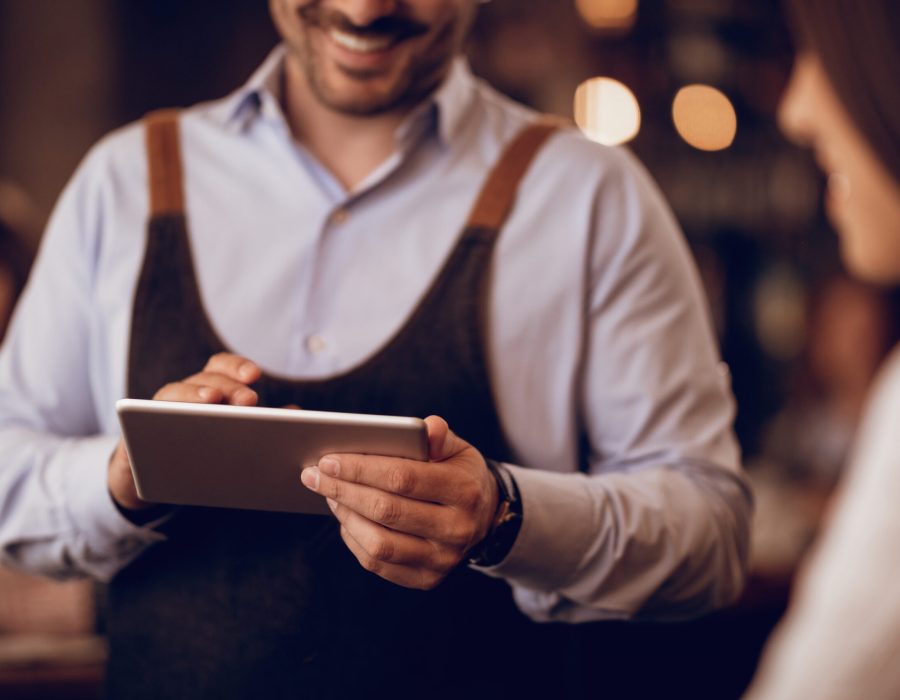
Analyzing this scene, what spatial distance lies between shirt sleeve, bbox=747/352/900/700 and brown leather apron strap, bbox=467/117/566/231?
774 mm

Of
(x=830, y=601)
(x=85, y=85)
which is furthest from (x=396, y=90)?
(x=85, y=85)

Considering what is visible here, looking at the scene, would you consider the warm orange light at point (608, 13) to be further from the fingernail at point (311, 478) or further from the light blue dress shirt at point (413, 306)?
the fingernail at point (311, 478)

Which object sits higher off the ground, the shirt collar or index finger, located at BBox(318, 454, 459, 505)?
the shirt collar

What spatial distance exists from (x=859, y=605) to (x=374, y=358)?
2.66 feet

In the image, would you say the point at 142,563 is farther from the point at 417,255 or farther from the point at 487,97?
the point at 487,97

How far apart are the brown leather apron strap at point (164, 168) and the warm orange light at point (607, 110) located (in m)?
4.40

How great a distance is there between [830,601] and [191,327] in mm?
961

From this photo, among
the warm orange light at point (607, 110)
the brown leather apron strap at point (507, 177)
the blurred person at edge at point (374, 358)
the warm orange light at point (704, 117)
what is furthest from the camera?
the warm orange light at point (704, 117)

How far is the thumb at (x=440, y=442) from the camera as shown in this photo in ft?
3.54

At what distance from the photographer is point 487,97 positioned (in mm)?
1618

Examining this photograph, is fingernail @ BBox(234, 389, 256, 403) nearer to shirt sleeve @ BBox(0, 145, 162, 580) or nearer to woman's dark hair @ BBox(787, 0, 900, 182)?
shirt sleeve @ BBox(0, 145, 162, 580)

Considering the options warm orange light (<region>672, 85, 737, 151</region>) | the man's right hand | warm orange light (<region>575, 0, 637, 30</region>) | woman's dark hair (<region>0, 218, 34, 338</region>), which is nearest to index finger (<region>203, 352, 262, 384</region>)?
the man's right hand

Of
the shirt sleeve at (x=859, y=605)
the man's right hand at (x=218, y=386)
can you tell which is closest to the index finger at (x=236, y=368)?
the man's right hand at (x=218, y=386)

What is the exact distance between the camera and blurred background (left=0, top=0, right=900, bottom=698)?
9.52ft
